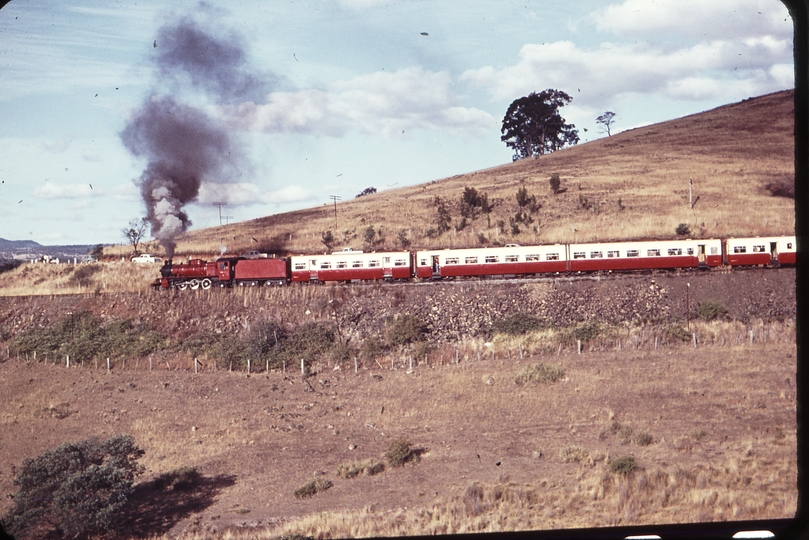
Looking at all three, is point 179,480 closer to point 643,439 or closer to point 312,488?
point 312,488

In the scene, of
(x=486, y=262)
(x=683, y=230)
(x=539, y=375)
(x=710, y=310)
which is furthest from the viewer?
(x=683, y=230)

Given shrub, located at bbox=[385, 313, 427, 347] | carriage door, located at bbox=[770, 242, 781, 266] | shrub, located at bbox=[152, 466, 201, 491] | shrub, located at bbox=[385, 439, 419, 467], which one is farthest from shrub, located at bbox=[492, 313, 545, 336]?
shrub, located at bbox=[152, 466, 201, 491]

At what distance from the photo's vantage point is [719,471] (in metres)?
15.2

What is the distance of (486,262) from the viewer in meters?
33.7

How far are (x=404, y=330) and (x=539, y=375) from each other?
24.9ft

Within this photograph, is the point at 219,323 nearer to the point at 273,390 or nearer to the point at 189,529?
the point at 273,390

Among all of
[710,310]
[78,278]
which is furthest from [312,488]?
[78,278]

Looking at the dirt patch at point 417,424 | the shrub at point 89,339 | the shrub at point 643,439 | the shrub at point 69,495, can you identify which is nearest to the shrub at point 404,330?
the dirt patch at point 417,424

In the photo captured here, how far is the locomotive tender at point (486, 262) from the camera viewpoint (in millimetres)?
32906

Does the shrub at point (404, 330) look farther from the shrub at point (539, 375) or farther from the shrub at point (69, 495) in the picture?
the shrub at point (69, 495)

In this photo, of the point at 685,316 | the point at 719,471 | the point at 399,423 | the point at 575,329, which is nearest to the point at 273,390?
the point at 399,423

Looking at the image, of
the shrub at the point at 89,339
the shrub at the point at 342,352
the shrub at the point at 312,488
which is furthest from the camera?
the shrub at the point at 89,339

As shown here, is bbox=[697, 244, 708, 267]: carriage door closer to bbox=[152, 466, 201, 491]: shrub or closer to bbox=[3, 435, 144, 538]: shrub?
bbox=[152, 466, 201, 491]: shrub

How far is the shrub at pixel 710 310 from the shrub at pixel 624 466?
49.9 feet
